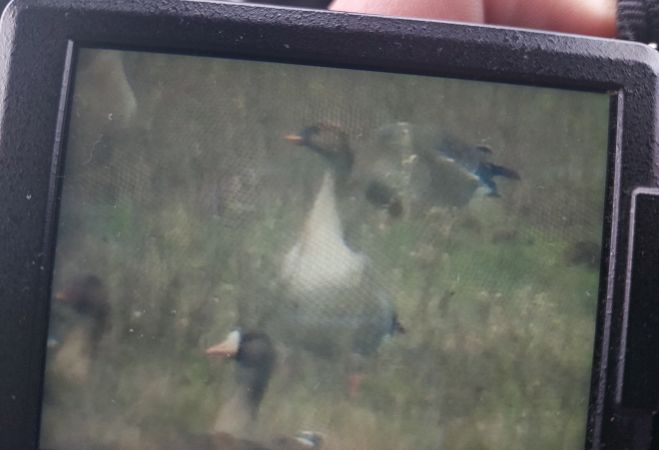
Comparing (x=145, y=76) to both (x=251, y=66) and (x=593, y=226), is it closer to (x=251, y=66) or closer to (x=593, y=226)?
(x=251, y=66)

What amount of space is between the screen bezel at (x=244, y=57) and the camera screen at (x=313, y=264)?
0.01 m

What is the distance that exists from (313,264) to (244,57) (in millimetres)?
174

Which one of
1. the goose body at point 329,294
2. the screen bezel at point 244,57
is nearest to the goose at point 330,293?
the goose body at point 329,294

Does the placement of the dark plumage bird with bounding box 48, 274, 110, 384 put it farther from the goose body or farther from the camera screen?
A: the goose body

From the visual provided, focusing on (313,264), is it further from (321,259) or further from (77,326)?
(77,326)

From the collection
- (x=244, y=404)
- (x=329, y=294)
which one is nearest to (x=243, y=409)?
(x=244, y=404)

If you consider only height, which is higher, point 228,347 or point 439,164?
point 439,164

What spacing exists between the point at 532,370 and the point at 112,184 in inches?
14.4

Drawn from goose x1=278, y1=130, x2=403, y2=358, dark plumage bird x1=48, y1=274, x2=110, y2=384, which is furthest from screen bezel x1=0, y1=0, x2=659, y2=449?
goose x1=278, y1=130, x2=403, y2=358

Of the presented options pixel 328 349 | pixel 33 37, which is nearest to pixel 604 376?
pixel 328 349

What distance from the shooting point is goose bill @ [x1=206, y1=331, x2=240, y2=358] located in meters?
0.54

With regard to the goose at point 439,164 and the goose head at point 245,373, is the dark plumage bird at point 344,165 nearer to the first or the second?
the goose at point 439,164

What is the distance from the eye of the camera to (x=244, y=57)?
0.55 m

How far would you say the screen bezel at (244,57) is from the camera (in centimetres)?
54
